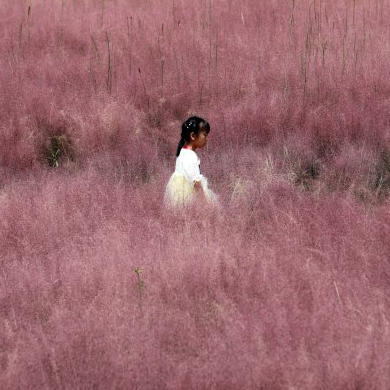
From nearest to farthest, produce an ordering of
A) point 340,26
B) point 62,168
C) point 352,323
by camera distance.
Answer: point 352,323 < point 62,168 < point 340,26

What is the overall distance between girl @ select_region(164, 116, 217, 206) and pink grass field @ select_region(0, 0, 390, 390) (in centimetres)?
13

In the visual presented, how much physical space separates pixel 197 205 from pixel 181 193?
8.1 inches

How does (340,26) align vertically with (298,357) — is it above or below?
above

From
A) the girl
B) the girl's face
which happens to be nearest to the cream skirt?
the girl

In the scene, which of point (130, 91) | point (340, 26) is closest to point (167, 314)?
point (130, 91)

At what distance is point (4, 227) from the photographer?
5.02m

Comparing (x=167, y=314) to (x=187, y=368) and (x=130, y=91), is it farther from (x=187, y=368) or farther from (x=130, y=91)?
(x=130, y=91)

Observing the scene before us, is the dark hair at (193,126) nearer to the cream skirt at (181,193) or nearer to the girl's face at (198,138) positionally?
the girl's face at (198,138)

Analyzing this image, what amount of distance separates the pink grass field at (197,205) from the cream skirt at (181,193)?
0.10 m

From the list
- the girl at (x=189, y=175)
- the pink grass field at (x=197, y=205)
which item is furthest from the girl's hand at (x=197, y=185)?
the pink grass field at (x=197, y=205)

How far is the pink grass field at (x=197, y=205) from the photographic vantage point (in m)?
3.61

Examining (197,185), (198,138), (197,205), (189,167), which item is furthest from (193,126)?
(197,205)

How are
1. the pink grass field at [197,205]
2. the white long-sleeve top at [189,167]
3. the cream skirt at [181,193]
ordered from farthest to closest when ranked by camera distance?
the white long-sleeve top at [189,167], the cream skirt at [181,193], the pink grass field at [197,205]

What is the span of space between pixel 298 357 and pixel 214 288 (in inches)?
31.1
